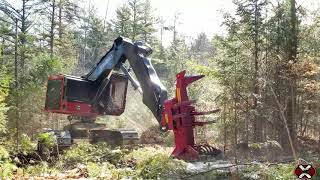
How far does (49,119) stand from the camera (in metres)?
21.8

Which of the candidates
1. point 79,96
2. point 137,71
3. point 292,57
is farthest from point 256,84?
point 79,96

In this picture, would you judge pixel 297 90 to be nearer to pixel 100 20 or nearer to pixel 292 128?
pixel 292 128

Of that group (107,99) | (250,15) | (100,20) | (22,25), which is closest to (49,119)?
(22,25)

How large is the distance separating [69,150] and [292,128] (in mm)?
8272

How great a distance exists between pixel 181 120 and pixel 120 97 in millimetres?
4209

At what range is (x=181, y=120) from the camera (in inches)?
406

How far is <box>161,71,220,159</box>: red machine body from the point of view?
33.6 feet

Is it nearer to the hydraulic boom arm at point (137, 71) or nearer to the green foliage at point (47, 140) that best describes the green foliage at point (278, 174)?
the hydraulic boom arm at point (137, 71)

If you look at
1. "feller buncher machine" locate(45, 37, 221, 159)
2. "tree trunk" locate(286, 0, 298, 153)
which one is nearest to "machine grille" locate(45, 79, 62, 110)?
"feller buncher machine" locate(45, 37, 221, 159)

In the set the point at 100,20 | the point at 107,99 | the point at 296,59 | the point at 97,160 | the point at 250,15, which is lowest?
the point at 97,160

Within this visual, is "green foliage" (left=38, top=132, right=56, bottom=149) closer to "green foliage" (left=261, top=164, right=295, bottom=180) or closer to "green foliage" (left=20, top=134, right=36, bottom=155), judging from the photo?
"green foliage" (left=20, top=134, right=36, bottom=155)

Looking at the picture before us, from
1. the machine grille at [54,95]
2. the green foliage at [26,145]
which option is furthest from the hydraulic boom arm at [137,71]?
the green foliage at [26,145]

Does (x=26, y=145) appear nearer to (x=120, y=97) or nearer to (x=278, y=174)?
(x=120, y=97)

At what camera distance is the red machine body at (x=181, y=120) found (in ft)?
33.6
